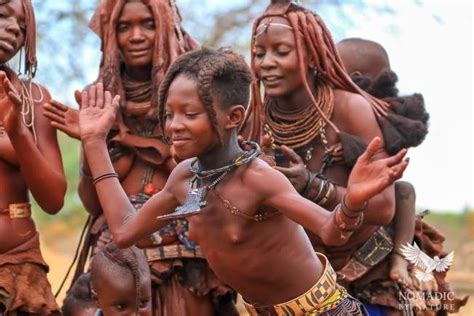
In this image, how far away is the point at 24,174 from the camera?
6.67 m

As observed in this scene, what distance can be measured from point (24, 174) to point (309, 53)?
168cm

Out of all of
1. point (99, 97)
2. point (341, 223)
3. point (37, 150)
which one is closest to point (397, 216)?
point (99, 97)

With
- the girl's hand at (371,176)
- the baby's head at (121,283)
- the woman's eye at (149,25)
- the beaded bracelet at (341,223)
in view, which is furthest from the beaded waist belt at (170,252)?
the girl's hand at (371,176)

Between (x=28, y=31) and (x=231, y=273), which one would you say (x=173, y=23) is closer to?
(x=28, y=31)

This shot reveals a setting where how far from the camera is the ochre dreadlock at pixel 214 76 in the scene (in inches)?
221

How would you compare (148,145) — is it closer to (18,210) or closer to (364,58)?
(18,210)

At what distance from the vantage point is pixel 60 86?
1648 cm

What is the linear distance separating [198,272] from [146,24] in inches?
55.2

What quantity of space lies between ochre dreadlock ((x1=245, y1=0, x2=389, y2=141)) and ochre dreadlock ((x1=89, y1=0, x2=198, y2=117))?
1.58 feet

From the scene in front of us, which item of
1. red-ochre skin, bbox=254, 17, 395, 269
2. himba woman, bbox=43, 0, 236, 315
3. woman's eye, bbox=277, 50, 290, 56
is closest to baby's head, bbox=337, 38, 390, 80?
red-ochre skin, bbox=254, 17, 395, 269

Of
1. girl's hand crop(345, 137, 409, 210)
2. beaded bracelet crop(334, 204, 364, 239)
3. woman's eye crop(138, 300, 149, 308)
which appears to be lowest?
woman's eye crop(138, 300, 149, 308)

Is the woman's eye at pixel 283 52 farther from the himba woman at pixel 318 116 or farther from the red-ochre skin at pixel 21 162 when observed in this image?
the red-ochre skin at pixel 21 162

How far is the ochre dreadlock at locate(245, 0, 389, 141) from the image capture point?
7.14 metres

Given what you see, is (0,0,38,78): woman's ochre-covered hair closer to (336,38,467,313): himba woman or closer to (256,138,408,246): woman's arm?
(256,138,408,246): woman's arm
